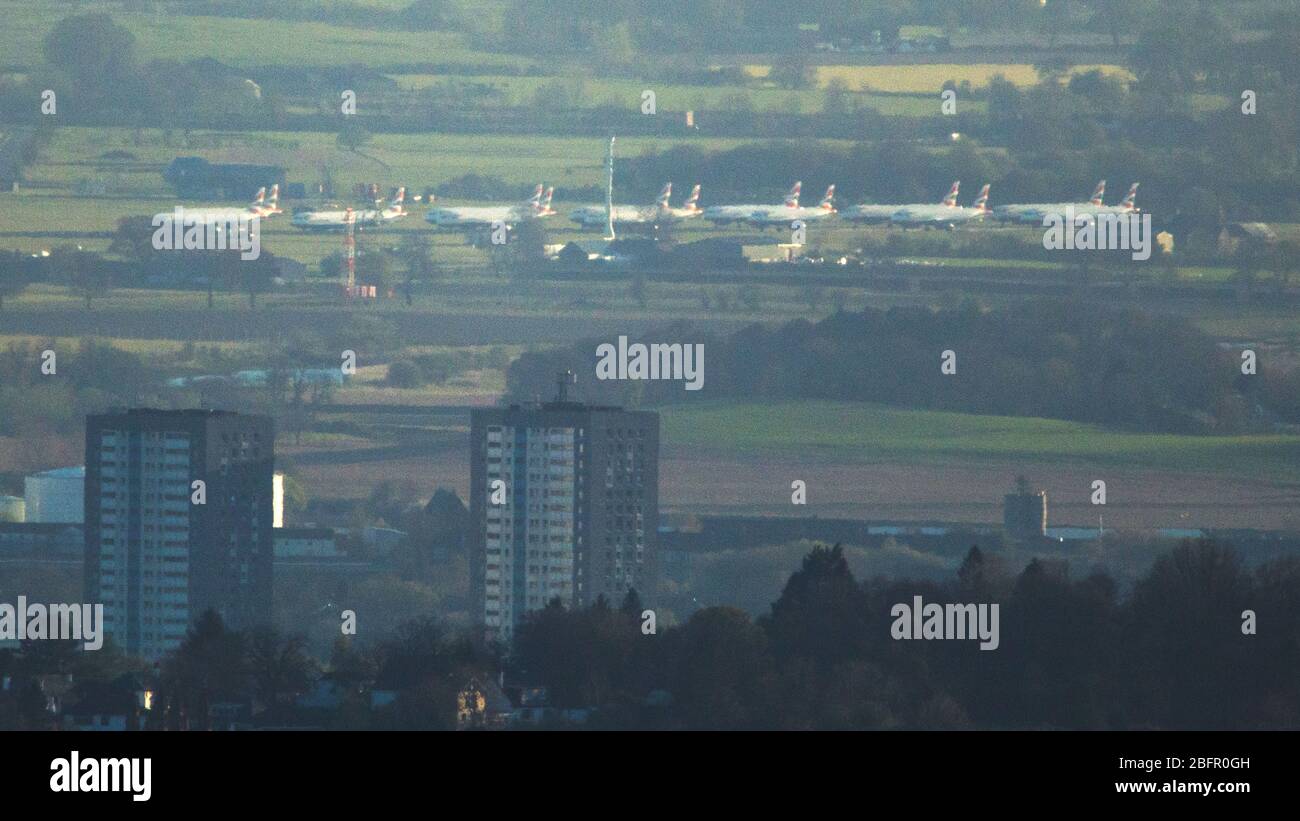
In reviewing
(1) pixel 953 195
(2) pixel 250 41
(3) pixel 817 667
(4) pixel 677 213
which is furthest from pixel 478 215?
(3) pixel 817 667

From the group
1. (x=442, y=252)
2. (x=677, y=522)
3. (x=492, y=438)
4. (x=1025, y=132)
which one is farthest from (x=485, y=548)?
(x=1025, y=132)

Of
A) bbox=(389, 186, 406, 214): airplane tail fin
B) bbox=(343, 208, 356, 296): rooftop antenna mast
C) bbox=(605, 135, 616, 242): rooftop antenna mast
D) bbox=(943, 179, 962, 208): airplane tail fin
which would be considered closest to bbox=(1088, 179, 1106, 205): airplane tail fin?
bbox=(943, 179, 962, 208): airplane tail fin

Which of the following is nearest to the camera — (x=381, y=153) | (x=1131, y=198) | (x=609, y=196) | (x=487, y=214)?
(x=487, y=214)

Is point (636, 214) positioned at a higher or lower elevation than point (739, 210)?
lower

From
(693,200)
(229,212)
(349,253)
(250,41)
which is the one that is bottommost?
(349,253)

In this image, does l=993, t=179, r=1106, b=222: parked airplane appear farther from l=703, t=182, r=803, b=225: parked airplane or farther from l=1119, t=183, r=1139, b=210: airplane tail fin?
l=703, t=182, r=803, b=225: parked airplane

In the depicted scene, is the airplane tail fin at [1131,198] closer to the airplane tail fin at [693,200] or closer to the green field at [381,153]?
the green field at [381,153]

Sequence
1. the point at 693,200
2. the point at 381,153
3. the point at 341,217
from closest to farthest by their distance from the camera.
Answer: the point at 341,217 → the point at 693,200 → the point at 381,153

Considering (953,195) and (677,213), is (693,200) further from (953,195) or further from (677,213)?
(953,195)
